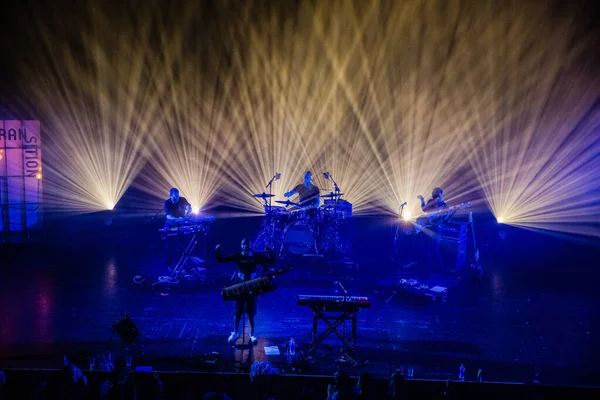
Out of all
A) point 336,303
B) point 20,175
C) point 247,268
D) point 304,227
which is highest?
point 20,175

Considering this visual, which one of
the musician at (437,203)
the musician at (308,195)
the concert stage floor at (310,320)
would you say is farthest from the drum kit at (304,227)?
the musician at (437,203)

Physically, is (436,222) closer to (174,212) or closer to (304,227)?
(304,227)

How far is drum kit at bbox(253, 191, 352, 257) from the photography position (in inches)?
471

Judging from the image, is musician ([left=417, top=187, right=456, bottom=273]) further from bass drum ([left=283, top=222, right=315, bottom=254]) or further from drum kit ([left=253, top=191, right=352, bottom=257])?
bass drum ([left=283, top=222, right=315, bottom=254])

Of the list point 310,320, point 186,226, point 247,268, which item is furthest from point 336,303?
point 186,226

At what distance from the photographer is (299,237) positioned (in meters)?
12.0

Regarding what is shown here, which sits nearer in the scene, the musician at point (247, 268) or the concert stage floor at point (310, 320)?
the concert stage floor at point (310, 320)

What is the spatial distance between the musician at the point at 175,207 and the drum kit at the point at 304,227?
1.67 meters

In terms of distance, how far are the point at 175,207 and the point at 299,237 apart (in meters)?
2.85

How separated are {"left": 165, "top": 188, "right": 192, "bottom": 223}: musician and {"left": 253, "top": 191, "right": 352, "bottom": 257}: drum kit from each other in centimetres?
167

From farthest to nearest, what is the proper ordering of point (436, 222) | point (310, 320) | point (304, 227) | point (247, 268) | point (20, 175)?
point (20, 175), point (304, 227), point (436, 222), point (310, 320), point (247, 268)

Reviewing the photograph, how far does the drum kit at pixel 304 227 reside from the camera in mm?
11952

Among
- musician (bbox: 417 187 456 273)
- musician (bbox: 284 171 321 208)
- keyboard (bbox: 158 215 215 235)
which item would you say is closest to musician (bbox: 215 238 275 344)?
keyboard (bbox: 158 215 215 235)

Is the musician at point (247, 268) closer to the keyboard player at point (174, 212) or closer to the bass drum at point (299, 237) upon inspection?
the keyboard player at point (174, 212)
